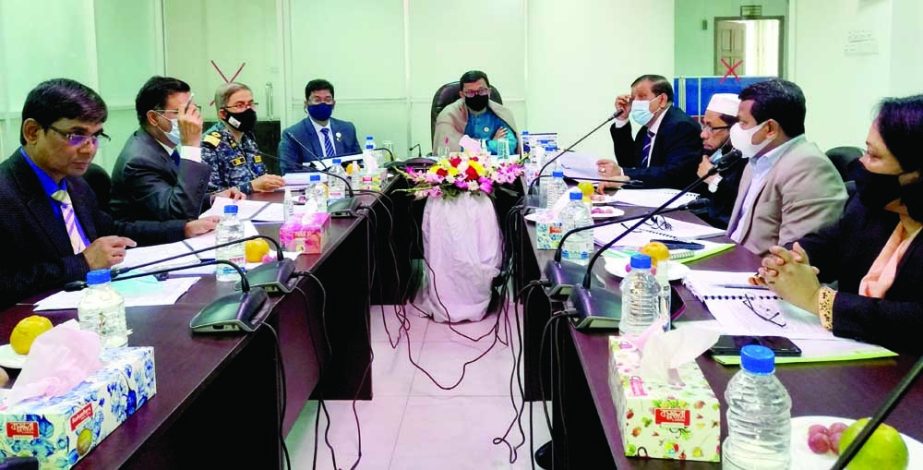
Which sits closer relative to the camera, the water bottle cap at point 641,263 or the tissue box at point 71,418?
the tissue box at point 71,418

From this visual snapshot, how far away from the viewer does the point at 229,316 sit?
1.46 m

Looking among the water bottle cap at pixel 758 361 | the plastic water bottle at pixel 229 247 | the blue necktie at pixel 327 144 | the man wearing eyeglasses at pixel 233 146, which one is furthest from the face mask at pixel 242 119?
the water bottle cap at pixel 758 361

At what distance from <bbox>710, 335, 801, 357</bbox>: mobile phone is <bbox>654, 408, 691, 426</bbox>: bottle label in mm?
361

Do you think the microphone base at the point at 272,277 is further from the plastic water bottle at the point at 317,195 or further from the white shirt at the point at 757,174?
the white shirt at the point at 757,174

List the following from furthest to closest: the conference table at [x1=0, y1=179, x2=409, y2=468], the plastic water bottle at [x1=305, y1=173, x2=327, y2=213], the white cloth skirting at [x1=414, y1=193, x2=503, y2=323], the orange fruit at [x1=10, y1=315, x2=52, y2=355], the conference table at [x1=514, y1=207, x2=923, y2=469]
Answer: the white cloth skirting at [x1=414, y1=193, x2=503, y2=323] → the plastic water bottle at [x1=305, y1=173, x2=327, y2=213] → the orange fruit at [x1=10, y1=315, x2=52, y2=355] → the conference table at [x1=0, y1=179, x2=409, y2=468] → the conference table at [x1=514, y1=207, x2=923, y2=469]

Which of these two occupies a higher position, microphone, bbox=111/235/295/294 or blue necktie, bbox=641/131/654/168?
blue necktie, bbox=641/131/654/168

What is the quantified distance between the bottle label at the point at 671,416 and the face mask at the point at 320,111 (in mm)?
3939

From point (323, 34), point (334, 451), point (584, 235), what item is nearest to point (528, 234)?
point (584, 235)

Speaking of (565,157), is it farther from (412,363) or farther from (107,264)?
(107,264)

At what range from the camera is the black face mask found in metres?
4.80

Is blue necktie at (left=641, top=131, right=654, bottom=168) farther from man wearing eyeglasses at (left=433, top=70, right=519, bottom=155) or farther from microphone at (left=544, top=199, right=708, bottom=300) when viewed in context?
microphone at (left=544, top=199, right=708, bottom=300)

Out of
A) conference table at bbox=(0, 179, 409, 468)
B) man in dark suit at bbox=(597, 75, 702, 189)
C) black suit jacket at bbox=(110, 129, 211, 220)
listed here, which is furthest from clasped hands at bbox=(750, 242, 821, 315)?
man in dark suit at bbox=(597, 75, 702, 189)

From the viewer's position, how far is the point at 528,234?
2609 millimetres

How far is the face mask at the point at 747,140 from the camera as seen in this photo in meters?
2.42
